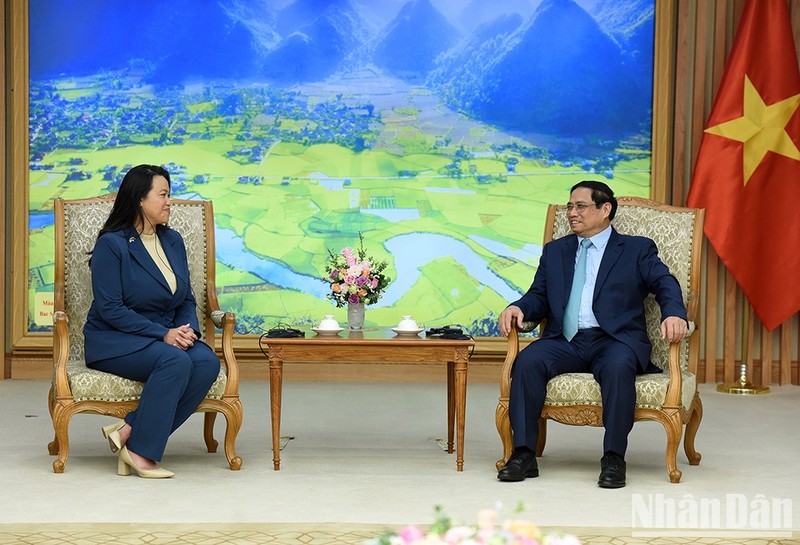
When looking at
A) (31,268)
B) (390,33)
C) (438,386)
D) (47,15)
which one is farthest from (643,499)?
(47,15)

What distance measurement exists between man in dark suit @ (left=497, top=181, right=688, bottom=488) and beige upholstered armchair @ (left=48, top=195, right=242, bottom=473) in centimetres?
117

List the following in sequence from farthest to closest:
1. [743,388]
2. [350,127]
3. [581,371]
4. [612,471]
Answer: [350,127] < [743,388] < [581,371] < [612,471]

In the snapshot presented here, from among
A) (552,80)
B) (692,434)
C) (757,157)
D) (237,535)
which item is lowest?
(237,535)

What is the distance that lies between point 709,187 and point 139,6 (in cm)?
403

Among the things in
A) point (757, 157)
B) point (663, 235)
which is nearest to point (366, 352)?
point (663, 235)

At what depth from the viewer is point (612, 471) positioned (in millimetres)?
4309

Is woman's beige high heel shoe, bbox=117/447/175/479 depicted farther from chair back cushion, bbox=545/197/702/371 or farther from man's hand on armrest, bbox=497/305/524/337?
chair back cushion, bbox=545/197/702/371

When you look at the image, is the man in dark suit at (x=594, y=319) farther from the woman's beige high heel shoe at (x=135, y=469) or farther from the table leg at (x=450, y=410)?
the woman's beige high heel shoe at (x=135, y=469)

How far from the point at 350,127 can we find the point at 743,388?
313 cm

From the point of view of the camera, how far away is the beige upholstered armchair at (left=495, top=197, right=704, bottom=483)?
14.5ft

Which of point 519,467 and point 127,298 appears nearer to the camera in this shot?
point 519,467

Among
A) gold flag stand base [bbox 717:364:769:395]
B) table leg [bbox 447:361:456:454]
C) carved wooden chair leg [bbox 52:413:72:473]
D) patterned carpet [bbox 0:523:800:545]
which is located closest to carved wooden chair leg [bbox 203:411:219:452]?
carved wooden chair leg [bbox 52:413:72:473]

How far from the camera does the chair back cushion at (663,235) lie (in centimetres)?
487

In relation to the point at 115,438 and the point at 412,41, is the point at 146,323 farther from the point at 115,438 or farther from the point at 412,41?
the point at 412,41
